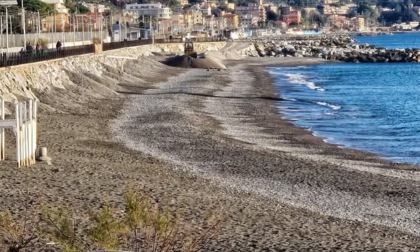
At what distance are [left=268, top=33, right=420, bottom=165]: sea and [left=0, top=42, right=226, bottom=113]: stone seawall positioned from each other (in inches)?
359

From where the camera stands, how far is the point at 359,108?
150 ft

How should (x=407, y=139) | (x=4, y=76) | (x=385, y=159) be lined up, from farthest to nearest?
1. (x=4, y=76)
2. (x=407, y=139)
3. (x=385, y=159)

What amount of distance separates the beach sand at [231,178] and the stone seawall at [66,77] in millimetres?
1228

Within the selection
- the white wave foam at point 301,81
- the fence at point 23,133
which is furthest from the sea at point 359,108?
the fence at point 23,133

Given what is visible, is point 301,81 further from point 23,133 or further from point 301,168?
point 23,133

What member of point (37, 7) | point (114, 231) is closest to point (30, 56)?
point (114, 231)

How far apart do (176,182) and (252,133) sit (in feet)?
41.2

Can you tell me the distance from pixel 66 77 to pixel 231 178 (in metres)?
25.1

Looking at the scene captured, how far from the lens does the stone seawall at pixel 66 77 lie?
33.9 m

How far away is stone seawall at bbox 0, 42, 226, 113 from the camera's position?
33.9 metres

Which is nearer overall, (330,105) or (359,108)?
(359,108)

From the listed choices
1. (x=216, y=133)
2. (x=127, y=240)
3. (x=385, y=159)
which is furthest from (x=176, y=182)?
(x=216, y=133)

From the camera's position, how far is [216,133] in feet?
96.5

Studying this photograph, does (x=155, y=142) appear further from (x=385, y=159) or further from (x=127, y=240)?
(x=127, y=240)
